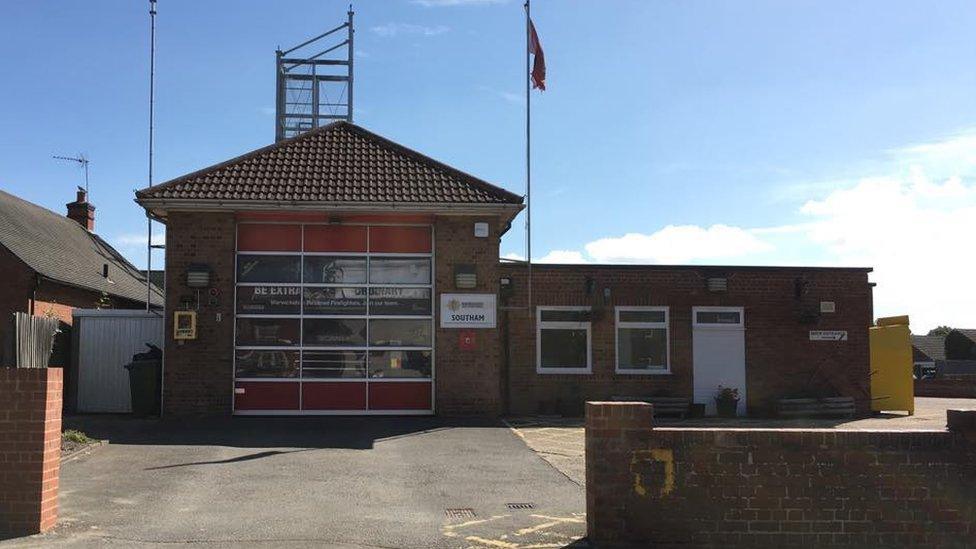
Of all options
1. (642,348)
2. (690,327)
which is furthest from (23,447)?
(690,327)

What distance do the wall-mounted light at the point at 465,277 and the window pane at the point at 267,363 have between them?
133 inches

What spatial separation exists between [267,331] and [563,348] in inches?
258

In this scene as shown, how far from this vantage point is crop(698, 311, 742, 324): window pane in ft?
63.4

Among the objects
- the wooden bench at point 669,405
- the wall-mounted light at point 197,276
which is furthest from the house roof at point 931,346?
the wall-mounted light at point 197,276

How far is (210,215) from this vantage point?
52.3 ft

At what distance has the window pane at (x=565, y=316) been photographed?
18812mm

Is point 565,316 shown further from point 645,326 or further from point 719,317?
point 719,317

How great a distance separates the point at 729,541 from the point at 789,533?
0.53 metres

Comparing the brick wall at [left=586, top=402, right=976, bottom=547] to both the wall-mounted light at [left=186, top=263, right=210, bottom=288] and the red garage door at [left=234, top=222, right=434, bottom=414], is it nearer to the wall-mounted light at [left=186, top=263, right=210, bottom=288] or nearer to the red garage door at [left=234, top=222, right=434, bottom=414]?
the red garage door at [left=234, top=222, right=434, bottom=414]

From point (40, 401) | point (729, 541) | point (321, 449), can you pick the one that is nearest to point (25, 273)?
point (321, 449)

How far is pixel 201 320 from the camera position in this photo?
15688mm

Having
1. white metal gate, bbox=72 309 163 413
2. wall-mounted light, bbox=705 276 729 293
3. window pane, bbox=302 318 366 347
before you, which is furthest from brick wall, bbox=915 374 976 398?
white metal gate, bbox=72 309 163 413

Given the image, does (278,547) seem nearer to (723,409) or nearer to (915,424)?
(723,409)

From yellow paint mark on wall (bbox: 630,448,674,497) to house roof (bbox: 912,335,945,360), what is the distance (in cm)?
7497
